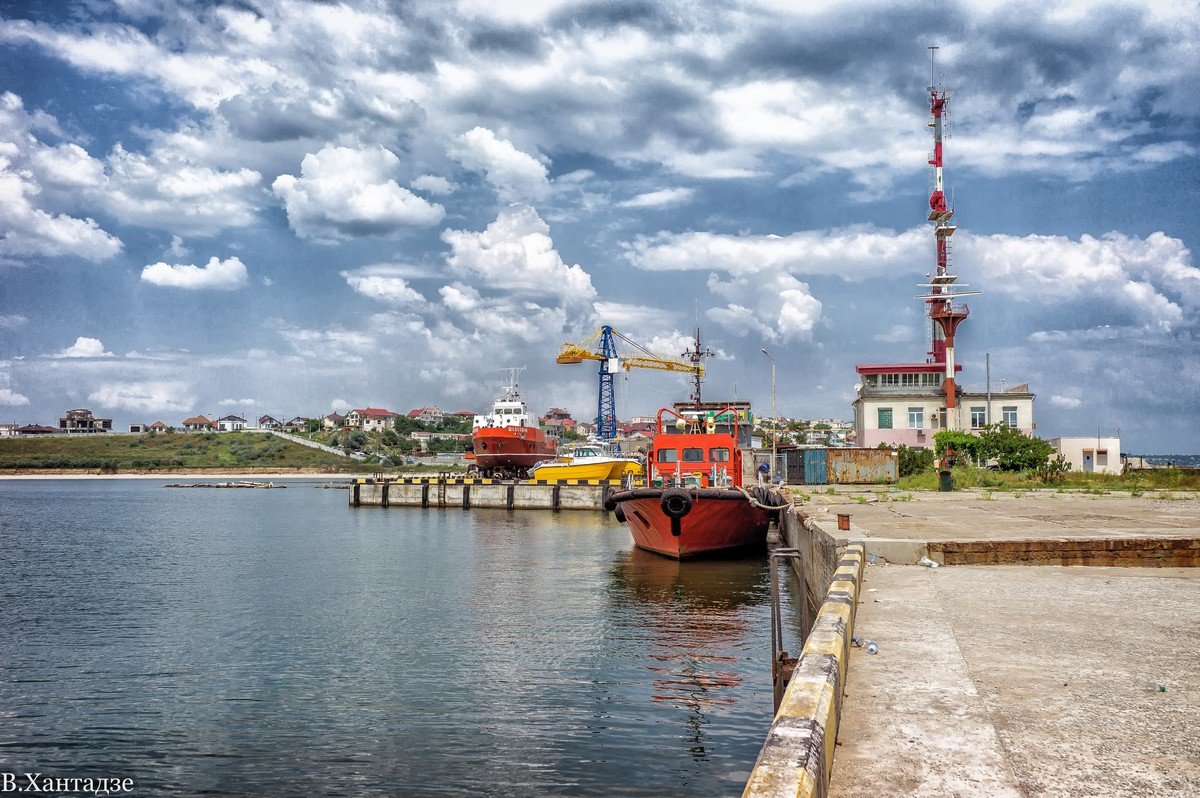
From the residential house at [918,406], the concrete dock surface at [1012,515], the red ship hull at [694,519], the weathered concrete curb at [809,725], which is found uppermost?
the residential house at [918,406]

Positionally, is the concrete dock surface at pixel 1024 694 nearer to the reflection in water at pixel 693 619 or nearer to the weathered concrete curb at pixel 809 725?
the weathered concrete curb at pixel 809 725

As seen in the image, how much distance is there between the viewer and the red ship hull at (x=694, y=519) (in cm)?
2677

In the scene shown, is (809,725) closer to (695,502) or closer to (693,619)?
(693,619)

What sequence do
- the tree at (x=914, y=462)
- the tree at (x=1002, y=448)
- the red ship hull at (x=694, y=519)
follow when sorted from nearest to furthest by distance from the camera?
the red ship hull at (x=694, y=519), the tree at (x=1002, y=448), the tree at (x=914, y=462)

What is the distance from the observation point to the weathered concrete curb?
149 inches

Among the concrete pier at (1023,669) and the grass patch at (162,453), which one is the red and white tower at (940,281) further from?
the grass patch at (162,453)

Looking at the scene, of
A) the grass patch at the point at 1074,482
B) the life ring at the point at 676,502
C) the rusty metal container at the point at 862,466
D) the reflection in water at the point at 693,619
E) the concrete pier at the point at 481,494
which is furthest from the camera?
the concrete pier at the point at 481,494

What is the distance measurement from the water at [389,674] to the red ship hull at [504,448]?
5130cm

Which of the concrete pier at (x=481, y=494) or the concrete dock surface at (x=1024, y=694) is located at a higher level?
the concrete dock surface at (x=1024, y=694)

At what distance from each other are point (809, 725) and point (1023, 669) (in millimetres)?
3243

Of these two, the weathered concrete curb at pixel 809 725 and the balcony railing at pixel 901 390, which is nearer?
the weathered concrete curb at pixel 809 725

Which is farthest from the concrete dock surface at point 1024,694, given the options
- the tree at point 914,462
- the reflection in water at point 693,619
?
the tree at point 914,462

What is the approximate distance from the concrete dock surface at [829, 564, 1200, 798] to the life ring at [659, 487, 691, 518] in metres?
16.0

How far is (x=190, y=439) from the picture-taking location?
569ft
